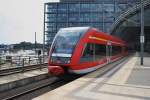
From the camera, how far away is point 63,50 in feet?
52.7

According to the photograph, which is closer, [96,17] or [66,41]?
[66,41]

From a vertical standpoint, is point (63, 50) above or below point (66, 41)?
below

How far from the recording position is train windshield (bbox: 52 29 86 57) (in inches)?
630


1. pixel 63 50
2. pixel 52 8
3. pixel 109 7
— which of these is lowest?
pixel 63 50

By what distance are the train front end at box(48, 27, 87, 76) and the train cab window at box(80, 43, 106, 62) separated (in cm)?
81

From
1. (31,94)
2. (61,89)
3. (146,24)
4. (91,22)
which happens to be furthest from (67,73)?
(91,22)

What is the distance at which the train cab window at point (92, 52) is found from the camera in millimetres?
16497

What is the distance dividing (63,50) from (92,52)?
2477 mm

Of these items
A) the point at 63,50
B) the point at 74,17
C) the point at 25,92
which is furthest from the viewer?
the point at 74,17

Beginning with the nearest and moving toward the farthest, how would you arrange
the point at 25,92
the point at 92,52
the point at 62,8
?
the point at 25,92
the point at 92,52
the point at 62,8

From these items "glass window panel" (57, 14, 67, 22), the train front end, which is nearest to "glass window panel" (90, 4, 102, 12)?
"glass window panel" (57, 14, 67, 22)

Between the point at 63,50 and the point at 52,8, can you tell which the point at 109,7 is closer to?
the point at 52,8

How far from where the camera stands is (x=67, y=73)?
15.7m

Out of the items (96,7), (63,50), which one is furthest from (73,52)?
(96,7)
